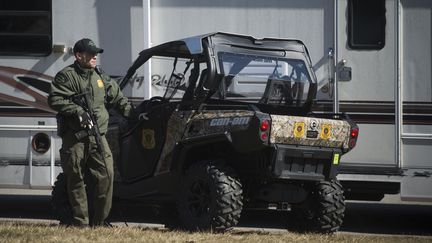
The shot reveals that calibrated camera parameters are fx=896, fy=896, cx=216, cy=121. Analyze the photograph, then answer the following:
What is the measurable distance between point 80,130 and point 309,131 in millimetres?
1956

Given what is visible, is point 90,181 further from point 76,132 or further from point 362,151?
point 362,151

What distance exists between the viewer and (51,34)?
10.2 meters

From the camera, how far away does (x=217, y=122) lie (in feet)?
25.2

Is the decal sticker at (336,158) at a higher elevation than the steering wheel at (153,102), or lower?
lower

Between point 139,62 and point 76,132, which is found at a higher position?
point 139,62

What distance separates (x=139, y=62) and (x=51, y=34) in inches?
75.2

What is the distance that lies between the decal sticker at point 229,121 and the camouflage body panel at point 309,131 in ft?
0.77

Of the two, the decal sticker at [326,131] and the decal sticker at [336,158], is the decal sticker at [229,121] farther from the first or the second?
the decal sticker at [336,158]

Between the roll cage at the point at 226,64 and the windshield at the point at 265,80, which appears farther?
the windshield at the point at 265,80

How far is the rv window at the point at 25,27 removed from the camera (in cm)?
1020

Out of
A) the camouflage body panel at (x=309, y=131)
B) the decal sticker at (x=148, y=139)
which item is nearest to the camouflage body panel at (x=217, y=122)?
the camouflage body panel at (x=309, y=131)

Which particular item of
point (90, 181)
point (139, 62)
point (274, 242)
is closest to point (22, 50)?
point (139, 62)

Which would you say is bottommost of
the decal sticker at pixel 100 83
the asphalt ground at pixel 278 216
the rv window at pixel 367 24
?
the asphalt ground at pixel 278 216

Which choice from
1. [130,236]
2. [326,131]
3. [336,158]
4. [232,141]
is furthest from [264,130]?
[130,236]
